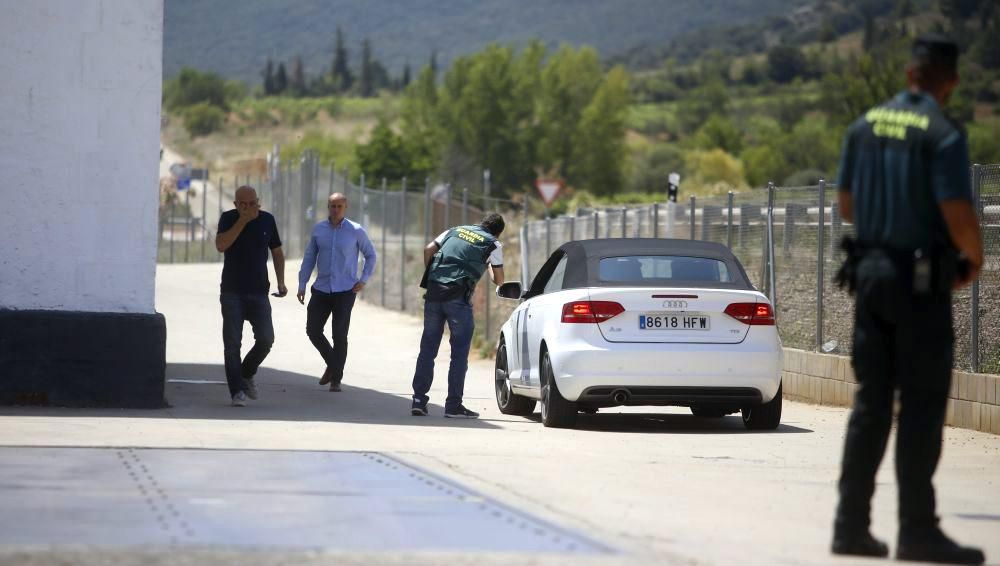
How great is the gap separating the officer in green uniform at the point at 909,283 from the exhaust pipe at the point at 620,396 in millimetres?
6045

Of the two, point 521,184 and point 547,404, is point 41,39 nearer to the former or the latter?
point 547,404

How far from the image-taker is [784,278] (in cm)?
1858

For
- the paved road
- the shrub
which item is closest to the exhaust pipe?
the paved road

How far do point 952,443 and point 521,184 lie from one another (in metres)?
117

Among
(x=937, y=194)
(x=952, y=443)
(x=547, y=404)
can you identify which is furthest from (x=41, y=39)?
(x=937, y=194)

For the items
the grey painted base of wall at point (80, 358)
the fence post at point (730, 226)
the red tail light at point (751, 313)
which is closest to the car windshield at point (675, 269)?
the red tail light at point (751, 313)

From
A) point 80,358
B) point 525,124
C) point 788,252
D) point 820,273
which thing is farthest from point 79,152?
point 525,124

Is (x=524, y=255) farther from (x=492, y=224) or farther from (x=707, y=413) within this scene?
(x=492, y=224)

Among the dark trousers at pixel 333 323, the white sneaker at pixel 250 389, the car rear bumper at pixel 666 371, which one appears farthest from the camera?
the dark trousers at pixel 333 323

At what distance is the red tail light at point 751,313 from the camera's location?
1330cm

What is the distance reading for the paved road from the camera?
716cm

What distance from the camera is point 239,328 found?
578 inches

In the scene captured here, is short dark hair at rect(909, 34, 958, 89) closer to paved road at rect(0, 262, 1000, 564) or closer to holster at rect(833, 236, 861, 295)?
holster at rect(833, 236, 861, 295)

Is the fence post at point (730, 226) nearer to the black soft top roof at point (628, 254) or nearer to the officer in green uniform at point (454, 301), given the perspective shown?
the black soft top roof at point (628, 254)
